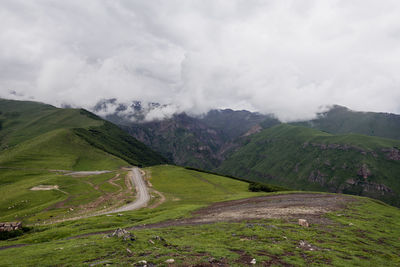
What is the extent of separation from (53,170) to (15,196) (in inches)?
3114

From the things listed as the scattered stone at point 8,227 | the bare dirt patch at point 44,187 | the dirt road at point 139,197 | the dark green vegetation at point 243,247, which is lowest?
the dirt road at point 139,197

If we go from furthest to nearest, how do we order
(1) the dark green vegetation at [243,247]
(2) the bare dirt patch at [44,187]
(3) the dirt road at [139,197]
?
1. (2) the bare dirt patch at [44,187]
2. (3) the dirt road at [139,197]
3. (1) the dark green vegetation at [243,247]

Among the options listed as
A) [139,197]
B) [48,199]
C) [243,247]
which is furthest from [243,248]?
[48,199]

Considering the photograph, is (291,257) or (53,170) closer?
(291,257)

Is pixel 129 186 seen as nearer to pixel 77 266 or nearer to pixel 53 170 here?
pixel 53 170

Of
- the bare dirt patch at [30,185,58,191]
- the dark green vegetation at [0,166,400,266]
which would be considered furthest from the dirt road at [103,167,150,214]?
the dark green vegetation at [0,166,400,266]

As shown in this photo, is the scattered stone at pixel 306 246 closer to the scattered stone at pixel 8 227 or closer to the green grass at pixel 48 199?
the scattered stone at pixel 8 227

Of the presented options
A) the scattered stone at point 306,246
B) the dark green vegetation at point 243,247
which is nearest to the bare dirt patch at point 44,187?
the dark green vegetation at point 243,247

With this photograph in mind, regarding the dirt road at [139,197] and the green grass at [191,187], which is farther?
the green grass at [191,187]

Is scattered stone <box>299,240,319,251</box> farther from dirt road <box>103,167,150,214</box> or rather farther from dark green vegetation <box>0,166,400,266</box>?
dirt road <box>103,167,150,214</box>

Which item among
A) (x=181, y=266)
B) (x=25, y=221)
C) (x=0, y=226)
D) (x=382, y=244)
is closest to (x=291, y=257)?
(x=181, y=266)

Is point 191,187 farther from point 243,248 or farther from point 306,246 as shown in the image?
point 243,248

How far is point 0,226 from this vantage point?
4384 centimetres

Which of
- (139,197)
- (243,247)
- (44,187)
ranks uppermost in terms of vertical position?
(243,247)
